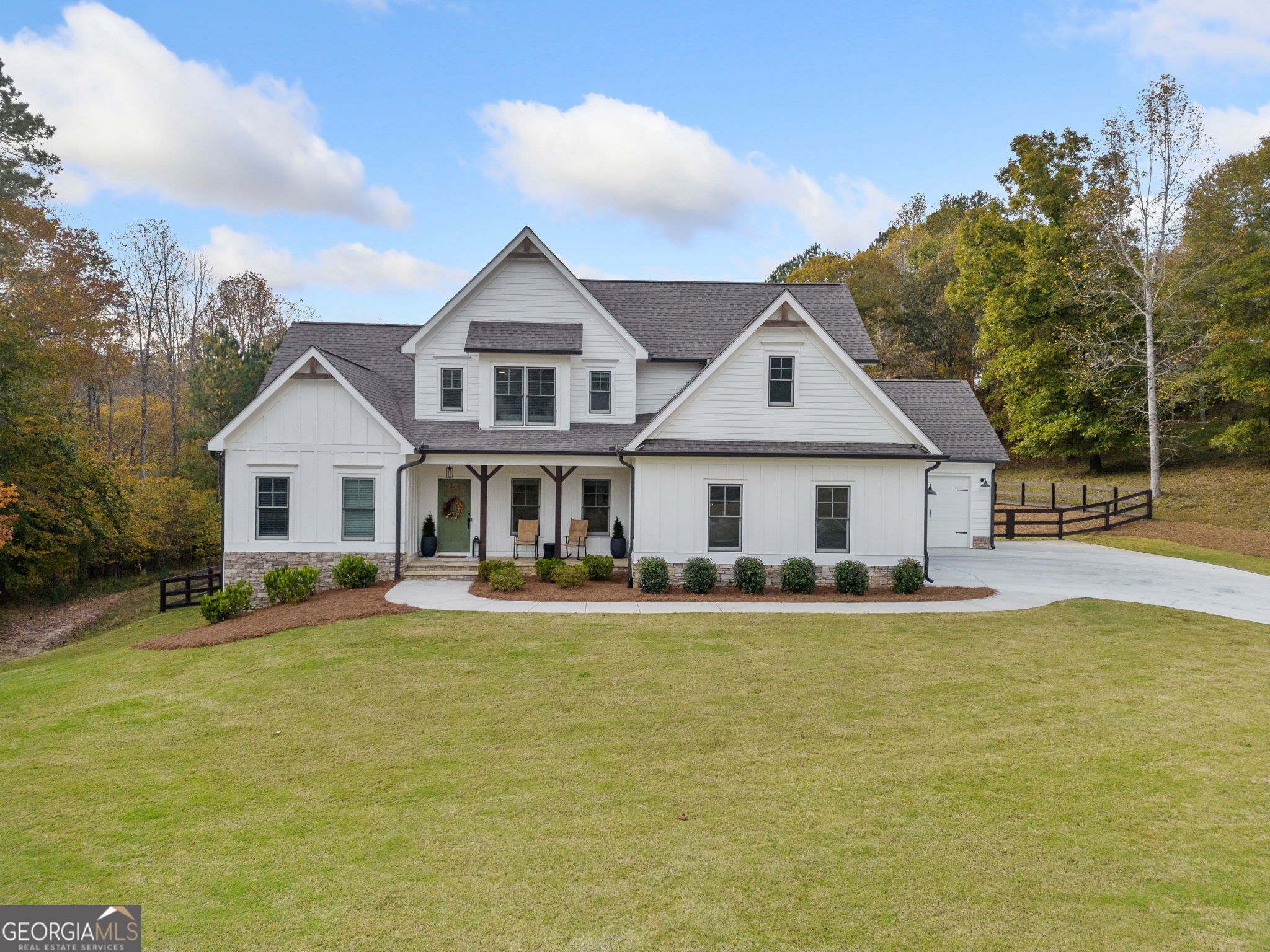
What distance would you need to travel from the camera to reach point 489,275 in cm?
1875

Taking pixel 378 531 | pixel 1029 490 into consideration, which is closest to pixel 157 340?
pixel 378 531

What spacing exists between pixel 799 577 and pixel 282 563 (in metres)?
12.5

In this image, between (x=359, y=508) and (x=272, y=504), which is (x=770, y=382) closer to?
(x=359, y=508)

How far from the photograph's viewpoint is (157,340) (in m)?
35.7

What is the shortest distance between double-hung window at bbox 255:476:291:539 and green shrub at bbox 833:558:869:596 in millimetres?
13319

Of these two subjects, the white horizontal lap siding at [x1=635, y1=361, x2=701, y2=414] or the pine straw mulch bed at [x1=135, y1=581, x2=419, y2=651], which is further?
the white horizontal lap siding at [x1=635, y1=361, x2=701, y2=414]

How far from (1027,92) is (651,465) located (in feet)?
52.3

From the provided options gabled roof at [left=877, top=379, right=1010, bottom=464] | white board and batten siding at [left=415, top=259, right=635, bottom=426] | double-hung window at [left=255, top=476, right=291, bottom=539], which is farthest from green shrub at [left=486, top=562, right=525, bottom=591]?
gabled roof at [left=877, top=379, right=1010, bottom=464]

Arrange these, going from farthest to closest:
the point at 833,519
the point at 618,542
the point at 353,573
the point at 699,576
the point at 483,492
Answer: the point at 618,542 < the point at 483,492 < the point at 833,519 < the point at 353,573 < the point at 699,576

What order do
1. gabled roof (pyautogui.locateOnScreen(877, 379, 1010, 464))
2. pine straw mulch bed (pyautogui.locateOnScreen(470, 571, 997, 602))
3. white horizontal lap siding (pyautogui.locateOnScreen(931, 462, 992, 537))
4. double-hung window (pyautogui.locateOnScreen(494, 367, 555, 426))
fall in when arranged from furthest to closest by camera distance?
white horizontal lap siding (pyautogui.locateOnScreen(931, 462, 992, 537)), gabled roof (pyautogui.locateOnScreen(877, 379, 1010, 464)), double-hung window (pyautogui.locateOnScreen(494, 367, 555, 426)), pine straw mulch bed (pyautogui.locateOnScreen(470, 571, 997, 602))

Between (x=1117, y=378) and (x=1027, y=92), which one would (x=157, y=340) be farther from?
(x=1117, y=378)

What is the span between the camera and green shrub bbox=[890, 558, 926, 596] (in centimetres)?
1562

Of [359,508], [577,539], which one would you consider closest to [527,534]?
[577,539]

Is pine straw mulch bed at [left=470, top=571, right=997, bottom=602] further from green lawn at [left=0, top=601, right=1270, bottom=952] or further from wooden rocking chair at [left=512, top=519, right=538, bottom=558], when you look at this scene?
green lawn at [left=0, top=601, right=1270, bottom=952]
